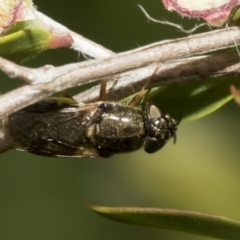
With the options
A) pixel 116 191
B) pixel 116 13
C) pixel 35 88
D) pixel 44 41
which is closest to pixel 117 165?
pixel 116 191

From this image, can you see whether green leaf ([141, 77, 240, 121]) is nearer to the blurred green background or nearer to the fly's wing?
the fly's wing

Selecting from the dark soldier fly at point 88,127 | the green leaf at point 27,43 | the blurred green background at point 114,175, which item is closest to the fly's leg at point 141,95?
the dark soldier fly at point 88,127

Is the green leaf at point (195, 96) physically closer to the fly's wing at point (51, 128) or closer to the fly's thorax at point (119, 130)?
the fly's thorax at point (119, 130)

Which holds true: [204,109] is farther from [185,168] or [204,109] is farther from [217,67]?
[185,168]

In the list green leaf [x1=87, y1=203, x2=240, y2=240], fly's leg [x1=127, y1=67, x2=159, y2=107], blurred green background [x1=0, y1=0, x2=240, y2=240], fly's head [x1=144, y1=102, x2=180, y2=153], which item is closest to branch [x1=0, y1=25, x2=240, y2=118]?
fly's leg [x1=127, y1=67, x2=159, y2=107]

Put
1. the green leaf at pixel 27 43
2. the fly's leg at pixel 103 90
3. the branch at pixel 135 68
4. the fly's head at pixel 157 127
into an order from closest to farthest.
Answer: the branch at pixel 135 68 → the green leaf at pixel 27 43 → the fly's leg at pixel 103 90 → the fly's head at pixel 157 127
